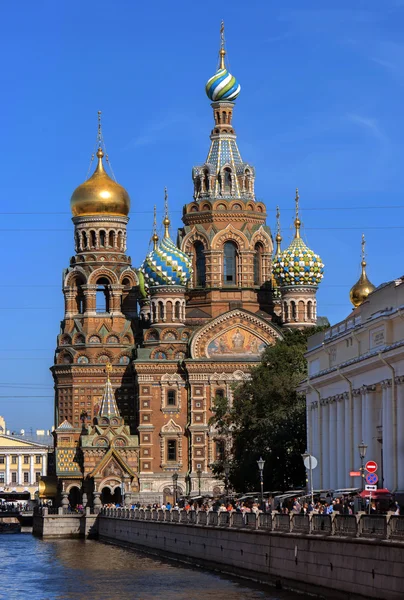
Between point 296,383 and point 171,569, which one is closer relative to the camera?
point 171,569

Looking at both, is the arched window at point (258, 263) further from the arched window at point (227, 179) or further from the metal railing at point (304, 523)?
the metal railing at point (304, 523)

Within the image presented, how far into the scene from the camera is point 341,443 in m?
47.3

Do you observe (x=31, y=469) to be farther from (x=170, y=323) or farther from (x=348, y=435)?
(x=348, y=435)

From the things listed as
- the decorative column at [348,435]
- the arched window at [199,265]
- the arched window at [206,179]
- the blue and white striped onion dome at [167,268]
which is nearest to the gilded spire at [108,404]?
the blue and white striped onion dome at [167,268]

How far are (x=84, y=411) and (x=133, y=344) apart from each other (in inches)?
171

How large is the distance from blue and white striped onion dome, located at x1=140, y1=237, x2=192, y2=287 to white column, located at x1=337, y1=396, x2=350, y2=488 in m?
34.3

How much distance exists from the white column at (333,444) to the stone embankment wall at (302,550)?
14.9 ft

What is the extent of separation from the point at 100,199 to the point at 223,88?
8803mm

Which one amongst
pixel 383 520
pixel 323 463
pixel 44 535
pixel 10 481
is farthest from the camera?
pixel 10 481

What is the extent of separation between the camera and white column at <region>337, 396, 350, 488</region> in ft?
155

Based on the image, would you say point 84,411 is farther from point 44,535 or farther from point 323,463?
point 323,463

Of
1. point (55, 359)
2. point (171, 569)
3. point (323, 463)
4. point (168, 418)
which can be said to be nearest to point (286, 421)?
point (323, 463)

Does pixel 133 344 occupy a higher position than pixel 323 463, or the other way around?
pixel 133 344

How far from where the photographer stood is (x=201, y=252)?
3344 inches
